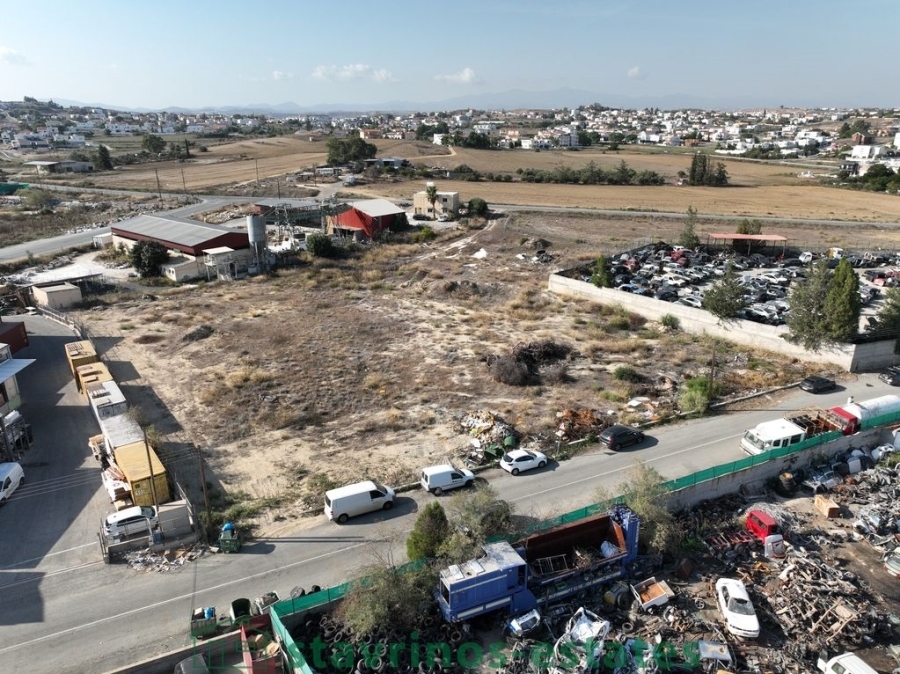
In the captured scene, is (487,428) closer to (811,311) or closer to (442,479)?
(442,479)

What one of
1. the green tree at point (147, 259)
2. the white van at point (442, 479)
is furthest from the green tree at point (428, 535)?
the green tree at point (147, 259)

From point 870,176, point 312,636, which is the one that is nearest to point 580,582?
point 312,636

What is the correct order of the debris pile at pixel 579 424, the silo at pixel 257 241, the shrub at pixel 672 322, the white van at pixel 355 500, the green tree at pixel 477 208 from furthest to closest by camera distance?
the green tree at pixel 477 208, the silo at pixel 257 241, the shrub at pixel 672 322, the debris pile at pixel 579 424, the white van at pixel 355 500

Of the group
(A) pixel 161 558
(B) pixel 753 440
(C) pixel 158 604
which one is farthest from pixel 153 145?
(B) pixel 753 440

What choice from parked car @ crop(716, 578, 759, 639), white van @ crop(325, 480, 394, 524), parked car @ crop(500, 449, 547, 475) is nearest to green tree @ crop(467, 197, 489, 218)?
parked car @ crop(500, 449, 547, 475)

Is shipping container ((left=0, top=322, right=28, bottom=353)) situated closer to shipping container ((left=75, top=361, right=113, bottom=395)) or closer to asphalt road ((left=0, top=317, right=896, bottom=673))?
shipping container ((left=75, top=361, right=113, bottom=395))

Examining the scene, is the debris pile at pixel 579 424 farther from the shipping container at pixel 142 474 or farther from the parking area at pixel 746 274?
the parking area at pixel 746 274
